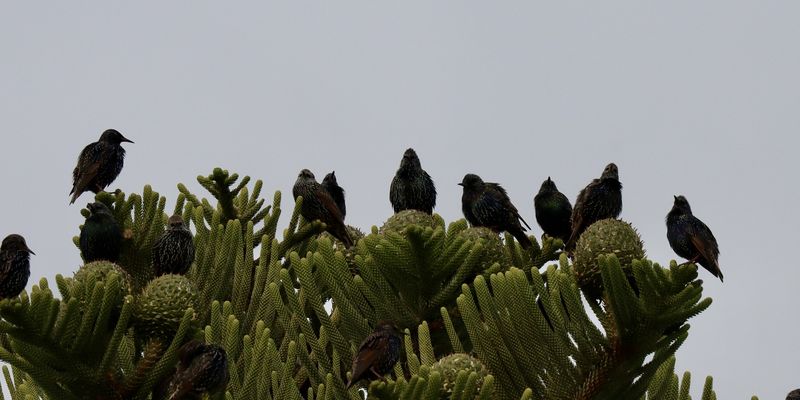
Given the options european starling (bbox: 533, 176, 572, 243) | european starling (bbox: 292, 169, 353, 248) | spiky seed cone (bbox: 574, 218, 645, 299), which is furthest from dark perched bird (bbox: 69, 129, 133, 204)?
spiky seed cone (bbox: 574, 218, 645, 299)

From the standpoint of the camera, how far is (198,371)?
251 inches

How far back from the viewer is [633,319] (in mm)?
6711

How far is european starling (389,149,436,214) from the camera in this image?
9.69 m

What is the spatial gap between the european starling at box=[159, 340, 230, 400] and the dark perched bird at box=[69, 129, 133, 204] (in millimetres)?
3685

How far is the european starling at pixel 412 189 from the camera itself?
969 centimetres

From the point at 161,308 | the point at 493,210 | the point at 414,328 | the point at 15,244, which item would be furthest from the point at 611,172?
the point at 15,244

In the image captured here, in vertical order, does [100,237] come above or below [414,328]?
above

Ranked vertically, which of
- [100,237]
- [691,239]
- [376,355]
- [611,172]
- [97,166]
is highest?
[97,166]

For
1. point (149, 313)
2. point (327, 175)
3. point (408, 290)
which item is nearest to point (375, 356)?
point (408, 290)

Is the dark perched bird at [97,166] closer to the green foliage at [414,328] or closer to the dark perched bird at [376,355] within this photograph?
the green foliage at [414,328]

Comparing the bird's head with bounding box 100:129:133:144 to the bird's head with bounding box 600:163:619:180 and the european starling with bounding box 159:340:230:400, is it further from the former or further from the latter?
the bird's head with bounding box 600:163:619:180

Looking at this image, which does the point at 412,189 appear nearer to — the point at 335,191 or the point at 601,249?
the point at 335,191

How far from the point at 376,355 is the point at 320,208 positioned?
3.42 meters

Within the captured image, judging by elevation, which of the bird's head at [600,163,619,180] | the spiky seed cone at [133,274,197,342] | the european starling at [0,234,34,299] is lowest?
the spiky seed cone at [133,274,197,342]
